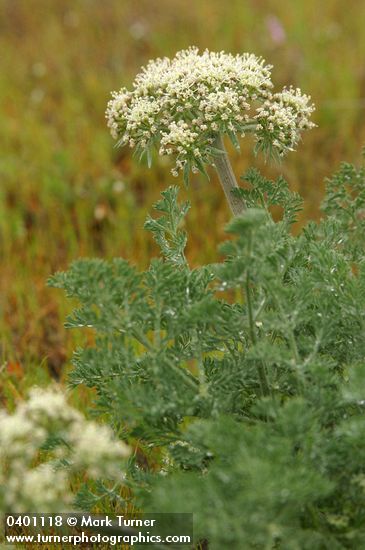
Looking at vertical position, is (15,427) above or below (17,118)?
below

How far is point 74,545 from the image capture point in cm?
248

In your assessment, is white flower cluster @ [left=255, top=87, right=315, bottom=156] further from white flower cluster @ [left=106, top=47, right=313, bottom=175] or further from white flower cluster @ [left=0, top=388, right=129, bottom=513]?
white flower cluster @ [left=0, top=388, right=129, bottom=513]

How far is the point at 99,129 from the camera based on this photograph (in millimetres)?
5957

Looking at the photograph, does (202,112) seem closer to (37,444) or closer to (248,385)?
(248,385)

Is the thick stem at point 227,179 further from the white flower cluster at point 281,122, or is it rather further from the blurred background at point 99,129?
the blurred background at point 99,129

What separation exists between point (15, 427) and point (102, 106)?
4.77 metres

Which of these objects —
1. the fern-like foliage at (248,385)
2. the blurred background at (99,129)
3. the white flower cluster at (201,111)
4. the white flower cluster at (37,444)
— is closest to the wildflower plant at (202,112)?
the white flower cluster at (201,111)

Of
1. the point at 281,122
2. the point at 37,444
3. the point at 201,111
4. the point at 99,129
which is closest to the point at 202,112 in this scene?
the point at 201,111

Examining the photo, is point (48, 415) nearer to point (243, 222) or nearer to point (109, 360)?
point (109, 360)

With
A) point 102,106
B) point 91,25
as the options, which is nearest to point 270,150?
point 102,106

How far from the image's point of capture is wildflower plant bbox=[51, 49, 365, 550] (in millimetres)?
1766

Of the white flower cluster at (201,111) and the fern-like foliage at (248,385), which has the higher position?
the white flower cluster at (201,111)

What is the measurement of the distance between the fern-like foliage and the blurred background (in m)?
1.39

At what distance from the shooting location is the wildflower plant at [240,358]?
177cm
